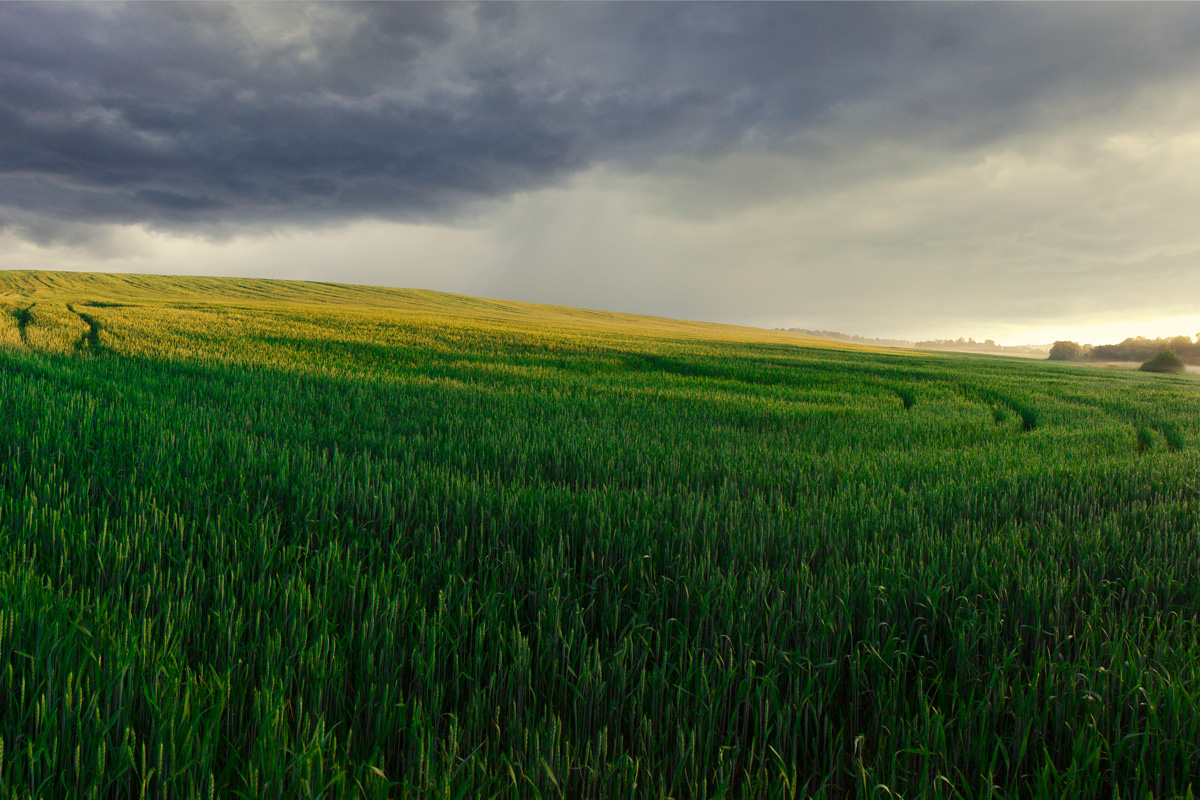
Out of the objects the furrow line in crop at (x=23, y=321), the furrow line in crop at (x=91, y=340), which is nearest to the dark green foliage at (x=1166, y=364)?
the furrow line in crop at (x=91, y=340)

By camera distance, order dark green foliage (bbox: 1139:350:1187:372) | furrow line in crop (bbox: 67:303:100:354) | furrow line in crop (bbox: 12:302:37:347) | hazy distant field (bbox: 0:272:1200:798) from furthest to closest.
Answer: dark green foliage (bbox: 1139:350:1187:372) → furrow line in crop (bbox: 12:302:37:347) → furrow line in crop (bbox: 67:303:100:354) → hazy distant field (bbox: 0:272:1200:798)

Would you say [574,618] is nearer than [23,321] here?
Yes

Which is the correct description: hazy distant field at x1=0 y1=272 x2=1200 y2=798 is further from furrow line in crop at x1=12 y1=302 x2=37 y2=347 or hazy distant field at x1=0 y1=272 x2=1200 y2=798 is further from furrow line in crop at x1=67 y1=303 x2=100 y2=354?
furrow line in crop at x1=12 y1=302 x2=37 y2=347

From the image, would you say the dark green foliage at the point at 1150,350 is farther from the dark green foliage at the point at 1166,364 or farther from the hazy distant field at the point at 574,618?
the hazy distant field at the point at 574,618

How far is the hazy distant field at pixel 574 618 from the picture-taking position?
1349 millimetres

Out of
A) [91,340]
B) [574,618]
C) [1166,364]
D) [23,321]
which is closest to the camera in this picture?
[574,618]

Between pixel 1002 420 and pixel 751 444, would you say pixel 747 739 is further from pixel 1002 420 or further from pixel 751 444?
pixel 1002 420

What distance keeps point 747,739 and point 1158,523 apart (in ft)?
11.0

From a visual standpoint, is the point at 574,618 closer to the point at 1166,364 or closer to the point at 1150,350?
the point at 1166,364

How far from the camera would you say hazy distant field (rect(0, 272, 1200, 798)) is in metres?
1.35

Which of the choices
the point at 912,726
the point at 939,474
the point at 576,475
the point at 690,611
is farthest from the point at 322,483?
the point at 939,474

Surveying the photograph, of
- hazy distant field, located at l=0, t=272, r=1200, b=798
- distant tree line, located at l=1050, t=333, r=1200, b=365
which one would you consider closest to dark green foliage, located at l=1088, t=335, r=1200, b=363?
distant tree line, located at l=1050, t=333, r=1200, b=365

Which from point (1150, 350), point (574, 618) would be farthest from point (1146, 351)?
point (574, 618)

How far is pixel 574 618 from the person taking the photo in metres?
1.99
